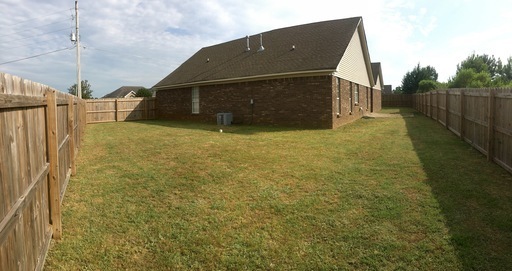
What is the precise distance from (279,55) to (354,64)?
4976 millimetres

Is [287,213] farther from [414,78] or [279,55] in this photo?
[414,78]

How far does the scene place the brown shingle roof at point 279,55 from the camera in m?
16.9

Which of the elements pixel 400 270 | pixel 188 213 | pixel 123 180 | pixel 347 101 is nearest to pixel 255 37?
pixel 347 101

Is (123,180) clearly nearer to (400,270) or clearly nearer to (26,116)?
(26,116)

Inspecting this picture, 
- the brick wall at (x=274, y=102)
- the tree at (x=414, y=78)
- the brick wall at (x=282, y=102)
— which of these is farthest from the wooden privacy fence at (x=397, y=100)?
the brick wall at (x=274, y=102)

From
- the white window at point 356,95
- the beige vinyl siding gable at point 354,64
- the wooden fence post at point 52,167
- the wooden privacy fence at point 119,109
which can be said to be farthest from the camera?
the wooden privacy fence at point 119,109

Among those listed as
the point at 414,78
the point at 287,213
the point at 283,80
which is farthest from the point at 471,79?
the point at 287,213

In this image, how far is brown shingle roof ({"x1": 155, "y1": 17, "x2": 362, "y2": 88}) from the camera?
16.9m

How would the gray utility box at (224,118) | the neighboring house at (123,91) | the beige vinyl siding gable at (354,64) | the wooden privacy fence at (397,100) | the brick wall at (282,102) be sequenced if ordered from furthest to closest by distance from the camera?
the neighboring house at (123,91) → the wooden privacy fence at (397,100) → the gray utility box at (224,118) → the beige vinyl siding gable at (354,64) → the brick wall at (282,102)

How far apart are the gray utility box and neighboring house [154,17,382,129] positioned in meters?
0.67

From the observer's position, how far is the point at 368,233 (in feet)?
14.8

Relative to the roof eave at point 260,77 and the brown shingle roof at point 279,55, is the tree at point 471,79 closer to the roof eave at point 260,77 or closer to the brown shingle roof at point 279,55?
the brown shingle roof at point 279,55

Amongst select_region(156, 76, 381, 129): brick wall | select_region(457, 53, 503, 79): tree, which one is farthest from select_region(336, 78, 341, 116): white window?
select_region(457, 53, 503, 79): tree

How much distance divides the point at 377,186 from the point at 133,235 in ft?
14.6
